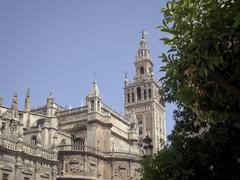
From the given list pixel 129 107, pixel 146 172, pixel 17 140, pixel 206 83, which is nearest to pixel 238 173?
pixel 146 172

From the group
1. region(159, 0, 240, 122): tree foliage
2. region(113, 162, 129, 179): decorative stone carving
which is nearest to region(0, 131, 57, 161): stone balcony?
region(113, 162, 129, 179): decorative stone carving

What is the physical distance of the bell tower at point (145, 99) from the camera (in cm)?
7312

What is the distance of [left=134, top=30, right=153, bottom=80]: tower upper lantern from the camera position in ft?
255

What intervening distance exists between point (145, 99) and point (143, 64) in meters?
8.02

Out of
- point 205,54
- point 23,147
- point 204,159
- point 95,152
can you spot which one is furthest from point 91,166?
point 205,54

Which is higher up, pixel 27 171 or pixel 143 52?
pixel 143 52

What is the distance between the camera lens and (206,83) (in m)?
6.66

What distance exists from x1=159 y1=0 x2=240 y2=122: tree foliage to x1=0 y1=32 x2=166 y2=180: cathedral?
2242cm

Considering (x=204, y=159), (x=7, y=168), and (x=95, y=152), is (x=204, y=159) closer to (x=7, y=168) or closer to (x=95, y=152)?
(x=7, y=168)

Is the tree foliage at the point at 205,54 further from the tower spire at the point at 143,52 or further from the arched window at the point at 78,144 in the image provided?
the tower spire at the point at 143,52

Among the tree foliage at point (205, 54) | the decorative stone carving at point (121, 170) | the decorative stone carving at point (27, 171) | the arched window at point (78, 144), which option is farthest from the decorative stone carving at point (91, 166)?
the tree foliage at point (205, 54)

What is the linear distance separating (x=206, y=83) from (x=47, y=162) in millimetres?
33261

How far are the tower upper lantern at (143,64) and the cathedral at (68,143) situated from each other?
Result: 21.2 meters

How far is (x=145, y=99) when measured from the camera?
7519 cm
